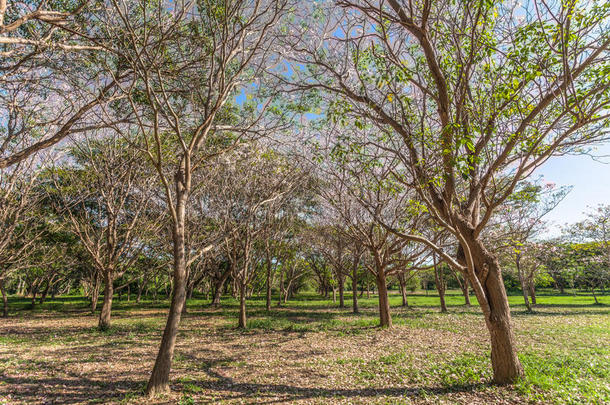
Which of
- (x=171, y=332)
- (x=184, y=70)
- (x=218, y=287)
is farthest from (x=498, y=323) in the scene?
(x=218, y=287)

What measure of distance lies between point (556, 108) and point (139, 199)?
1734cm

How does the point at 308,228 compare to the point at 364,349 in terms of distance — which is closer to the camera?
the point at 364,349

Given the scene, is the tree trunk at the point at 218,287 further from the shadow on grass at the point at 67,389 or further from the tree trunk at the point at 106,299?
the shadow on grass at the point at 67,389

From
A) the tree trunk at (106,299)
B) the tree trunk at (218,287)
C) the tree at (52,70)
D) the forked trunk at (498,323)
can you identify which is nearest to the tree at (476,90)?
the forked trunk at (498,323)

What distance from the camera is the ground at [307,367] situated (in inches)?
230

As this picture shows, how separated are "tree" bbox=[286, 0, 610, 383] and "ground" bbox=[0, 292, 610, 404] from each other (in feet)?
4.68

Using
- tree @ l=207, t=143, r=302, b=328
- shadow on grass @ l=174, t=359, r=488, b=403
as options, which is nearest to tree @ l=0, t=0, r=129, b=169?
shadow on grass @ l=174, t=359, r=488, b=403

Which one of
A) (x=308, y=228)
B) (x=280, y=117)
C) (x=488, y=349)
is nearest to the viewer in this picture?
(x=280, y=117)

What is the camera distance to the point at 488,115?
6.14 metres

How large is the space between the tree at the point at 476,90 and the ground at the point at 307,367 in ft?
4.68

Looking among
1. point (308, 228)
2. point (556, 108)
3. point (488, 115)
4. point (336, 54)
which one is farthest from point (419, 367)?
point (308, 228)

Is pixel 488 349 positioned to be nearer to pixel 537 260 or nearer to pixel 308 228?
pixel 308 228

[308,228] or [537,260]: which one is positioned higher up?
[308,228]

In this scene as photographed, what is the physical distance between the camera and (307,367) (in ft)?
25.9
